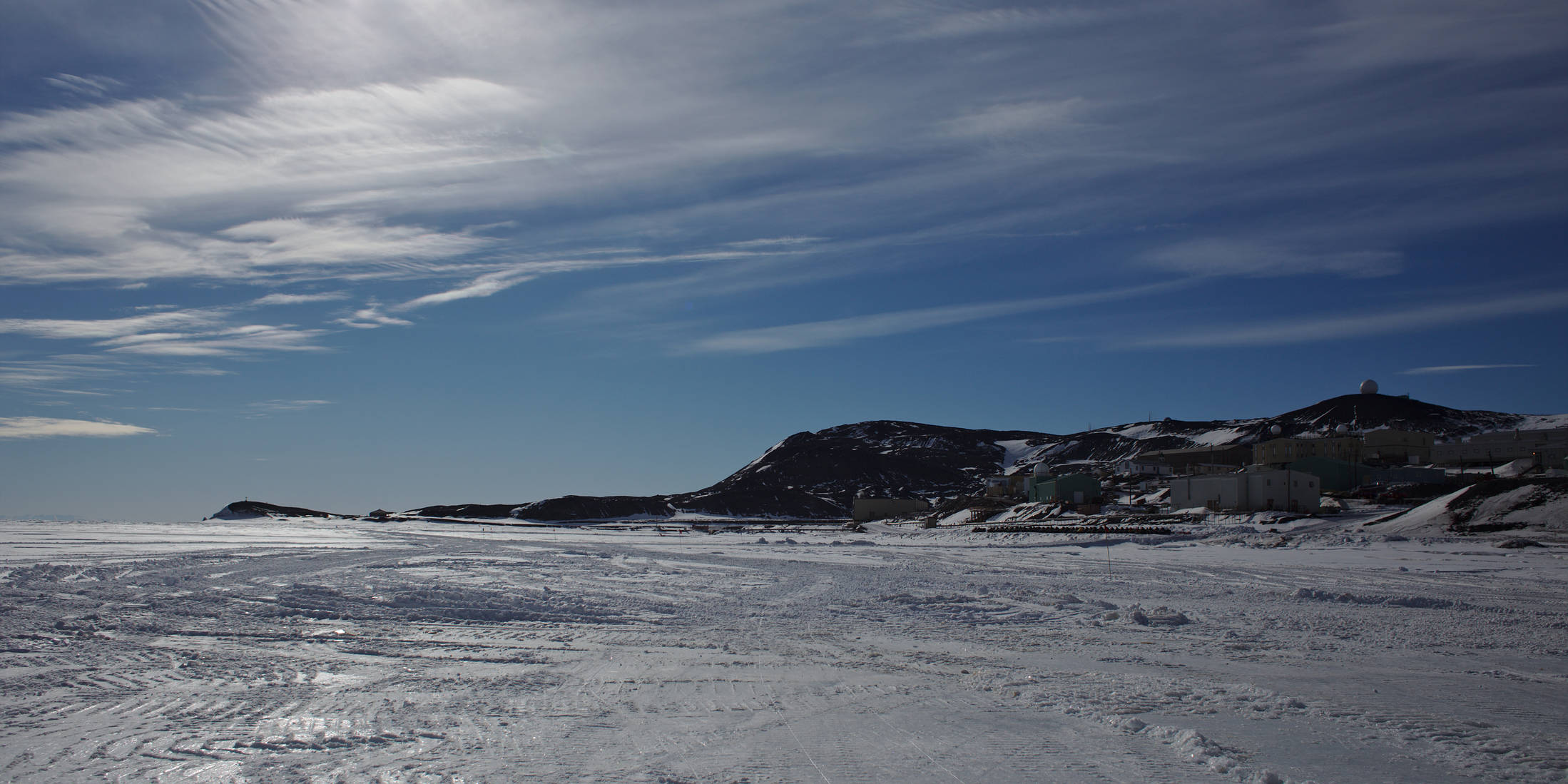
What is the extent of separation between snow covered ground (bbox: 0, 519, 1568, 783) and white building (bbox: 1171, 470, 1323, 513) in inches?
1115

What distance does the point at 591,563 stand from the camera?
22.8m

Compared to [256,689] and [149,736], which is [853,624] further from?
[149,736]

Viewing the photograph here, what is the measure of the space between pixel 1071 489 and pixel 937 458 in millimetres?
98517

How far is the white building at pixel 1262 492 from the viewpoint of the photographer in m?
43.4

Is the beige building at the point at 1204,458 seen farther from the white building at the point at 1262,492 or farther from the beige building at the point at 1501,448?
the white building at the point at 1262,492

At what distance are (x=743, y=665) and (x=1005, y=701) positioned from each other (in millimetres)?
2702

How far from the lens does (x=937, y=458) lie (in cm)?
16188

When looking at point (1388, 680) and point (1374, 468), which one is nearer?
point (1388, 680)

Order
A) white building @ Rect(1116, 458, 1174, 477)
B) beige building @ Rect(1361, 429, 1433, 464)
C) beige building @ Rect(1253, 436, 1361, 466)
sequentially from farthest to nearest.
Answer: white building @ Rect(1116, 458, 1174, 477)
beige building @ Rect(1361, 429, 1433, 464)
beige building @ Rect(1253, 436, 1361, 466)

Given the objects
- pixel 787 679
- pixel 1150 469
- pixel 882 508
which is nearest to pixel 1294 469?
pixel 1150 469

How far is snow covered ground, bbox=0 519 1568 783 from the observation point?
213 inches

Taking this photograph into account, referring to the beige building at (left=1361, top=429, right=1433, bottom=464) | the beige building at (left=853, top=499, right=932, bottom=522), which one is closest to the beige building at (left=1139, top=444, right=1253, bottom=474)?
the beige building at (left=1361, top=429, right=1433, bottom=464)

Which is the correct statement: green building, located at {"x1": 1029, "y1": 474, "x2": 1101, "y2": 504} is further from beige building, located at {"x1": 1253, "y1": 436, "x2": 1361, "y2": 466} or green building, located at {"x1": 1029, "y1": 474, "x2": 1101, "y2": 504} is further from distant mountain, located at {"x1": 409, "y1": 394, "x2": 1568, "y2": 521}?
distant mountain, located at {"x1": 409, "y1": 394, "x2": 1568, "y2": 521}

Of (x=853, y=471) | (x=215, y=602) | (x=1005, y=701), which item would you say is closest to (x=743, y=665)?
(x=1005, y=701)
